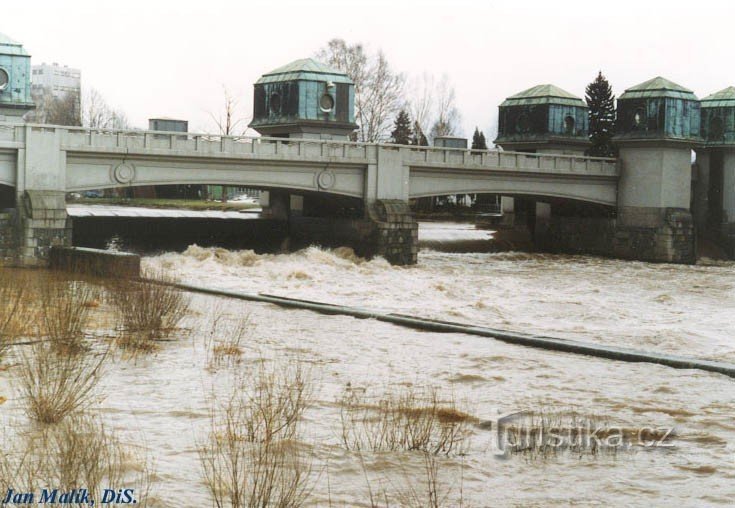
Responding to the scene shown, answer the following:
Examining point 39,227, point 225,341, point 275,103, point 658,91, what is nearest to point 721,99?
point 658,91

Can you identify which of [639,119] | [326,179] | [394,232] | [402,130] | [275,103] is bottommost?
[394,232]

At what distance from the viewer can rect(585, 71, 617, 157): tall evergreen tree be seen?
82.9 m

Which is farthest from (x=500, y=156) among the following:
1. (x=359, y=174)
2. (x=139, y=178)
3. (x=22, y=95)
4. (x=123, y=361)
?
→ (x=123, y=361)

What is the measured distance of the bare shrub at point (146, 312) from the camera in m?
18.0

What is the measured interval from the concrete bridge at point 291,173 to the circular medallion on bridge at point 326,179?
0.18 feet

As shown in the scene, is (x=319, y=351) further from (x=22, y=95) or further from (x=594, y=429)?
(x=22, y=95)

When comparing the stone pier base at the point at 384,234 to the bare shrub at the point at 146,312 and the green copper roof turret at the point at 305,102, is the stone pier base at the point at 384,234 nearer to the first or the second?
the green copper roof turret at the point at 305,102

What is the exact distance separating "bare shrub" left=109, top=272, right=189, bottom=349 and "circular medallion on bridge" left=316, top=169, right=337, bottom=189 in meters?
28.8

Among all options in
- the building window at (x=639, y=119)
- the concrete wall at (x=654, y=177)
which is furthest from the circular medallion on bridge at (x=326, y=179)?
the building window at (x=639, y=119)

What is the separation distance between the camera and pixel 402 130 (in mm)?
94625

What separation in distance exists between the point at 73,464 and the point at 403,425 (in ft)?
14.3

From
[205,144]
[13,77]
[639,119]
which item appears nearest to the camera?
[205,144]

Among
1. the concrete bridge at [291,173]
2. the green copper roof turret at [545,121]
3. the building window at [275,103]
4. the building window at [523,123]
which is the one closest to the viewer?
the concrete bridge at [291,173]

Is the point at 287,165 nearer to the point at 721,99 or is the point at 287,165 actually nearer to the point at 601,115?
the point at 721,99
